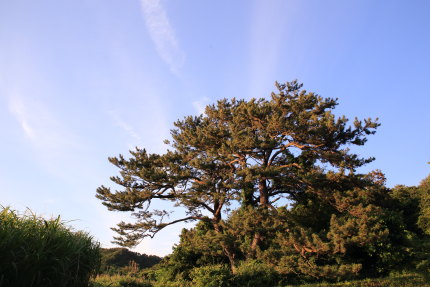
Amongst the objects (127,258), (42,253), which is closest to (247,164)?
(42,253)

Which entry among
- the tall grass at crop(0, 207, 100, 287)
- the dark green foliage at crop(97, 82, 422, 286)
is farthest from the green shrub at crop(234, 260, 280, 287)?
the tall grass at crop(0, 207, 100, 287)

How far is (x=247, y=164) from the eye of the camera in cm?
1916

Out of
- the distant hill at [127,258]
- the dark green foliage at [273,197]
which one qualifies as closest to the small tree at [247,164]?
the dark green foliage at [273,197]

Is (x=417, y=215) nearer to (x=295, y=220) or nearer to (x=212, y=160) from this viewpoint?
(x=295, y=220)

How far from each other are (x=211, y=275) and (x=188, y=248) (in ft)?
16.5

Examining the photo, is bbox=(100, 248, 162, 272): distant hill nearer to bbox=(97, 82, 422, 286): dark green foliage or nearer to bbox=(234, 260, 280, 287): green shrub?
bbox=(97, 82, 422, 286): dark green foliage

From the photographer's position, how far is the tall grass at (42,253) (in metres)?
4.55

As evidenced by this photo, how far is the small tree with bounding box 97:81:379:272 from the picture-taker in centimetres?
Result: 1762

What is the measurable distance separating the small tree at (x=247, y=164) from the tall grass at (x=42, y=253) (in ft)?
38.5

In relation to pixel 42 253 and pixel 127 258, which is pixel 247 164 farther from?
pixel 127 258

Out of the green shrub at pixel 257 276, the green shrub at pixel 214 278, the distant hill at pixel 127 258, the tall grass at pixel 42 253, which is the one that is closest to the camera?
the tall grass at pixel 42 253

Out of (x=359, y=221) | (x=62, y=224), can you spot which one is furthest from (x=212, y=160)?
(x=62, y=224)

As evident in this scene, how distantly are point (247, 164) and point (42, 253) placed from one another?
49.2 ft

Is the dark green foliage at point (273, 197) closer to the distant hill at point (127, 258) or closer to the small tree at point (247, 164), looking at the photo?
the small tree at point (247, 164)
